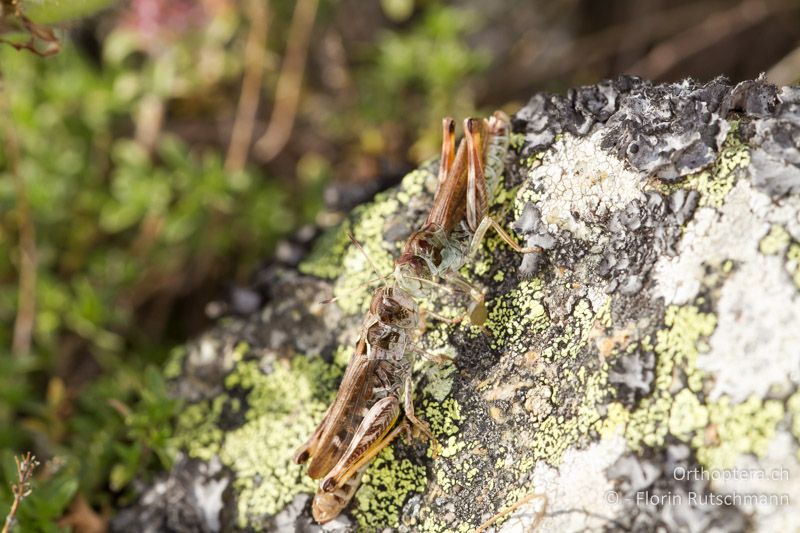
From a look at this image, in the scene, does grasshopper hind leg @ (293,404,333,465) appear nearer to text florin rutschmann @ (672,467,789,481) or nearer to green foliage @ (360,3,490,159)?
text florin rutschmann @ (672,467,789,481)

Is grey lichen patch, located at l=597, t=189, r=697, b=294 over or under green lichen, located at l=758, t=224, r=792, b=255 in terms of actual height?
over

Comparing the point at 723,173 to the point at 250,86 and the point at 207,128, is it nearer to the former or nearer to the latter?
the point at 250,86

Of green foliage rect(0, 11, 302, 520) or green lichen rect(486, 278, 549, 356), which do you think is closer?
green lichen rect(486, 278, 549, 356)

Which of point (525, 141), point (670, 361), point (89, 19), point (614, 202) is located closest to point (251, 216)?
point (89, 19)

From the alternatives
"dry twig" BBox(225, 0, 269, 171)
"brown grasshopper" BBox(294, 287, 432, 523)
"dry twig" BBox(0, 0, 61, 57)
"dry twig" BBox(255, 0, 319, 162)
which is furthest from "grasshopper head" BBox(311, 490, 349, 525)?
"dry twig" BBox(255, 0, 319, 162)

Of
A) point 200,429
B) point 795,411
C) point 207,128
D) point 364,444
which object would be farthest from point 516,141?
point 207,128

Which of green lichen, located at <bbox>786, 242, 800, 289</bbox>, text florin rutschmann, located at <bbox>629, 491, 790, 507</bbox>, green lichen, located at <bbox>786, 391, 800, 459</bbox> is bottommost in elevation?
text florin rutschmann, located at <bbox>629, 491, 790, 507</bbox>
